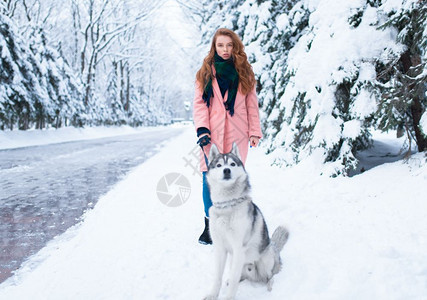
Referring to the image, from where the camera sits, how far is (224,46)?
11.1 ft

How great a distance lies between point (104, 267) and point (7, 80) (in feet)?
53.3

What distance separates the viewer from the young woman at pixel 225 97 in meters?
3.34

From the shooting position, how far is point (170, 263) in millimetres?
3088

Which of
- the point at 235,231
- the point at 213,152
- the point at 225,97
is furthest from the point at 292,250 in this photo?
the point at 225,97

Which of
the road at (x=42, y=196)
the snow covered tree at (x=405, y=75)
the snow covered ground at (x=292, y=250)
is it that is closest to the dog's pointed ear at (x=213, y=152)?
the snow covered ground at (x=292, y=250)

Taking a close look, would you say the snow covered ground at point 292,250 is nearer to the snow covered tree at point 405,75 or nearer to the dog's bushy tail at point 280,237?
the dog's bushy tail at point 280,237

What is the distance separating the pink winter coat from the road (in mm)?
2475

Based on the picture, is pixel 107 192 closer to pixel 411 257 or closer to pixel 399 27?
pixel 411 257

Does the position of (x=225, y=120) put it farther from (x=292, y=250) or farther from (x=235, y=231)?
(x=292, y=250)

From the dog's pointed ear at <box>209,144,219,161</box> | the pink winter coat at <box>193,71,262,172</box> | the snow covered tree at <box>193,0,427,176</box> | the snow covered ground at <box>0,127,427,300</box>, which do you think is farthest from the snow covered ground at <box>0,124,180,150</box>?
the dog's pointed ear at <box>209,144,219,161</box>

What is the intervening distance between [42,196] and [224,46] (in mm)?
4651

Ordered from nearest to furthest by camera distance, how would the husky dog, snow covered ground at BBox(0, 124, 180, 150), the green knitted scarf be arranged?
1. the husky dog
2. the green knitted scarf
3. snow covered ground at BBox(0, 124, 180, 150)

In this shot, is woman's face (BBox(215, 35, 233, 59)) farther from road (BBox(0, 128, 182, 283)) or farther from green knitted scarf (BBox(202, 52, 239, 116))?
road (BBox(0, 128, 182, 283))

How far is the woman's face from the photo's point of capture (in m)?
3.38
